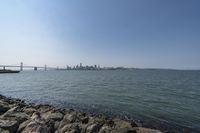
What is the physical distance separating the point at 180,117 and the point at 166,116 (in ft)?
3.53

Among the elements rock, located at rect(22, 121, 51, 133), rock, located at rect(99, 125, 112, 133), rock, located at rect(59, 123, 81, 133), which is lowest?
rock, located at rect(99, 125, 112, 133)

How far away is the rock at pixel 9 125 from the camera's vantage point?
8258 millimetres

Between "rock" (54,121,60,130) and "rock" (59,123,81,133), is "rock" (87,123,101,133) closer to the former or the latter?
"rock" (59,123,81,133)

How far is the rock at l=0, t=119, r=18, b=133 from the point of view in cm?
826

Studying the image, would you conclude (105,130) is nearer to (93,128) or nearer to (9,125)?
(93,128)

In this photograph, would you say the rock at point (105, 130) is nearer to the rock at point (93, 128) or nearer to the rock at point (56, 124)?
the rock at point (93, 128)

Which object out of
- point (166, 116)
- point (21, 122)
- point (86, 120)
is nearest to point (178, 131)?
point (166, 116)

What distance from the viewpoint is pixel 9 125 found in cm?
845

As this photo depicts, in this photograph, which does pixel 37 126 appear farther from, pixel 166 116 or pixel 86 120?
pixel 166 116

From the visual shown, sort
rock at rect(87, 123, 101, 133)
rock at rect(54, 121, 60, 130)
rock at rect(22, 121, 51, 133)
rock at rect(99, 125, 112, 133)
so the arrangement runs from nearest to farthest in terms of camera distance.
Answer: rock at rect(22, 121, 51, 133) → rock at rect(99, 125, 112, 133) → rock at rect(87, 123, 101, 133) → rock at rect(54, 121, 60, 130)

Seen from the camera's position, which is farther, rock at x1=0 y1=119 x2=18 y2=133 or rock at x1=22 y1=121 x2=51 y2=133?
rock at x1=0 y1=119 x2=18 y2=133

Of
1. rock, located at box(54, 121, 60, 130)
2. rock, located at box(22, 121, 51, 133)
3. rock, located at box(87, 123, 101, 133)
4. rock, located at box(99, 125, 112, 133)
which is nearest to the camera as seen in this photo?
rock, located at box(22, 121, 51, 133)

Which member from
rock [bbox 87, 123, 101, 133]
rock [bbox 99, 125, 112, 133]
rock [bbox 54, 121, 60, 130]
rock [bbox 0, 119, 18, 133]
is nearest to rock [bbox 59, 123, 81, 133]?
rock [bbox 87, 123, 101, 133]

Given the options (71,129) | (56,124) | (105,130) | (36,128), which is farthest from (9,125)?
(105,130)
